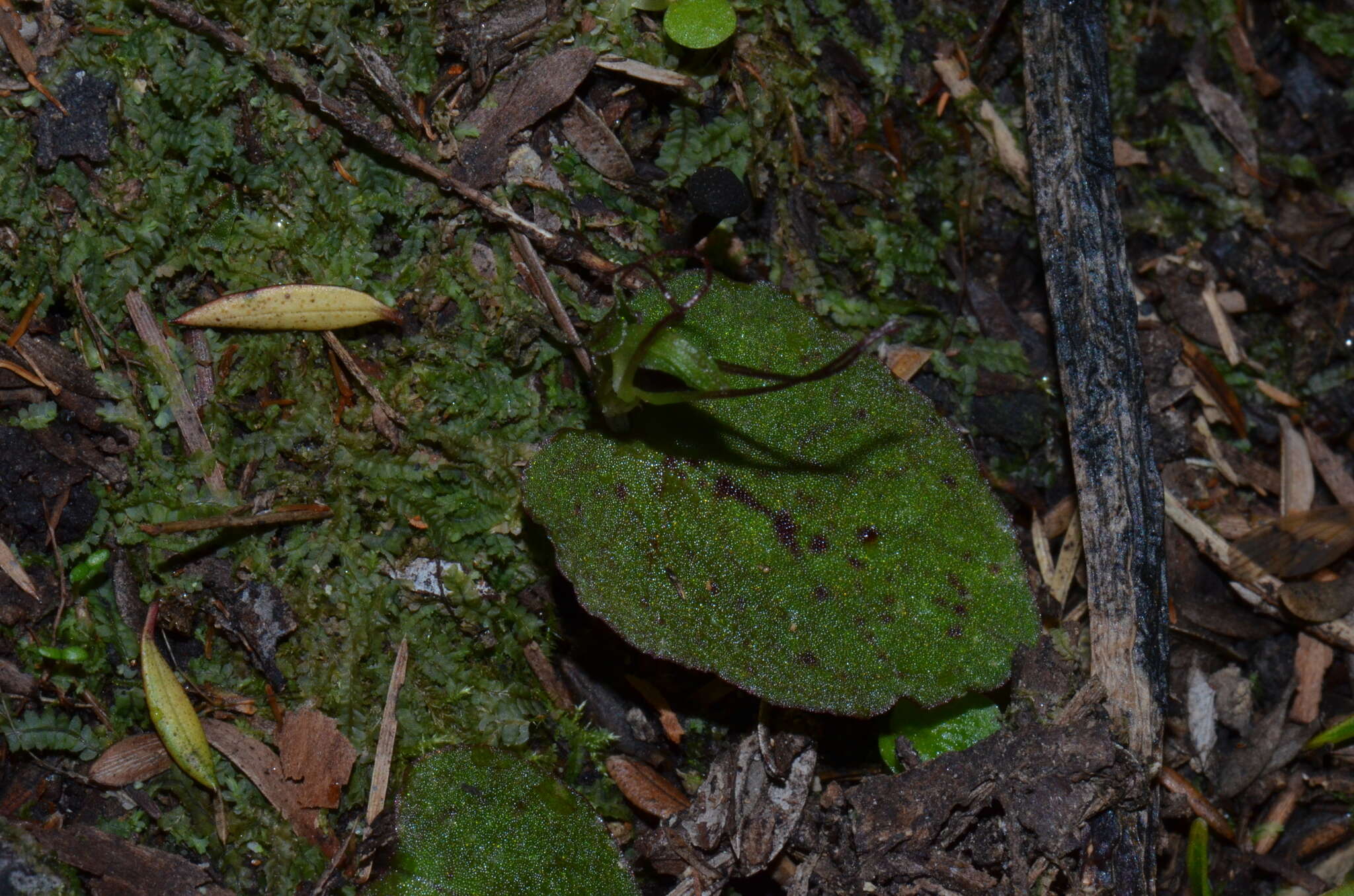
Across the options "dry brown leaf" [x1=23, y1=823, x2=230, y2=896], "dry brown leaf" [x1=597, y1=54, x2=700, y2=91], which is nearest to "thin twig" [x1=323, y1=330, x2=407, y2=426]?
"dry brown leaf" [x1=597, y1=54, x2=700, y2=91]

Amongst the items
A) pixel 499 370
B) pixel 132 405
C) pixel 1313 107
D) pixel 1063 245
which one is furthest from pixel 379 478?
pixel 1313 107

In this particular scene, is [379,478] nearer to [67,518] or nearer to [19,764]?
[67,518]

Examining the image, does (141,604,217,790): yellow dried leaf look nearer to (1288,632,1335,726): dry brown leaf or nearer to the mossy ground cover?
the mossy ground cover

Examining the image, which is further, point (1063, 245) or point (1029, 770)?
point (1063, 245)

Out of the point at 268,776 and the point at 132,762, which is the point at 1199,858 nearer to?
the point at 268,776

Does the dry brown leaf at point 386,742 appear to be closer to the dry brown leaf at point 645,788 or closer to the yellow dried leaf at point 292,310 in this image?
the dry brown leaf at point 645,788
